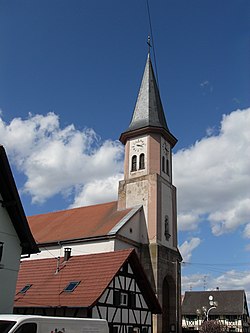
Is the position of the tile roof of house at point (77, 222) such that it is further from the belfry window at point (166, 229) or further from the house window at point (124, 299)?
the house window at point (124, 299)

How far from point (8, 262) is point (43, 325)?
5870 millimetres

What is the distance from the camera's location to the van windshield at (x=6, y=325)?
10.6 metres

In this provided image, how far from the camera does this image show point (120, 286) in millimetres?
20625

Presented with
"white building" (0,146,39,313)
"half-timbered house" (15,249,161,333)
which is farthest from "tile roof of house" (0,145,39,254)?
"half-timbered house" (15,249,161,333)

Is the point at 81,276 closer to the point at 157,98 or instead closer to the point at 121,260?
the point at 121,260

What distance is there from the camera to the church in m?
20.0

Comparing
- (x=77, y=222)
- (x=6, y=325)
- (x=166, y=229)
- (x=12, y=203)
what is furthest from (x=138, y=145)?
(x=6, y=325)

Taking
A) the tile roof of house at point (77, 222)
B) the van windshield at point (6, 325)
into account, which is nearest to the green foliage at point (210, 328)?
the tile roof of house at point (77, 222)

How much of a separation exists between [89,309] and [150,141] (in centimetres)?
2195

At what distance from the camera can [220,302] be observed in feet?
219

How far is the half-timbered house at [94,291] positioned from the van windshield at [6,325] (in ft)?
23.7

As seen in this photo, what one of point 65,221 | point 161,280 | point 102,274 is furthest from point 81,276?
point 65,221

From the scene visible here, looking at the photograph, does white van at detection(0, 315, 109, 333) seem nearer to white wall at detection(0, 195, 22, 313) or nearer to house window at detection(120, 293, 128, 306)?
white wall at detection(0, 195, 22, 313)

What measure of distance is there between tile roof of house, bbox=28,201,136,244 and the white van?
58.6 feet
